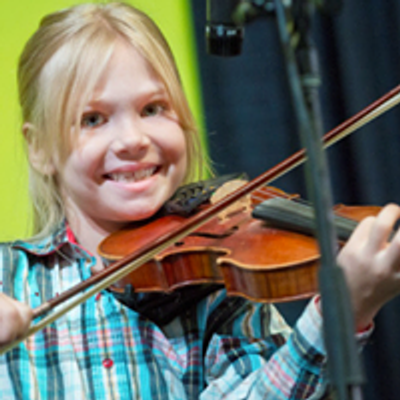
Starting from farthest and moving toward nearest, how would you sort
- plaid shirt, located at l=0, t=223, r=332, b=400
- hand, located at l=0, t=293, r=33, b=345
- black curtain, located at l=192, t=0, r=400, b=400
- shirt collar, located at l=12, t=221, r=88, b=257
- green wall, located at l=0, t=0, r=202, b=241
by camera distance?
green wall, located at l=0, t=0, r=202, b=241 → black curtain, located at l=192, t=0, r=400, b=400 → shirt collar, located at l=12, t=221, r=88, b=257 → plaid shirt, located at l=0, t=223, r=332, b=400 → hand, located at l=0, t=293, r=33, b=345

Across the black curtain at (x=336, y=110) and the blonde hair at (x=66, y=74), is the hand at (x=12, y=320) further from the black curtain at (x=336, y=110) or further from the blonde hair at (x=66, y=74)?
the black curtain at (x=336, y=110)

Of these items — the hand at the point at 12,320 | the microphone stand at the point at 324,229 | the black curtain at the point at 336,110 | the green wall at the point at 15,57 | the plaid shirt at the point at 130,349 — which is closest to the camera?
the microphone stand at the point at 324,229

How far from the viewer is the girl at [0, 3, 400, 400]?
971mm

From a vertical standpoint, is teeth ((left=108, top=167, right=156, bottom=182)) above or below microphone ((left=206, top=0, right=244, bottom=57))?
below

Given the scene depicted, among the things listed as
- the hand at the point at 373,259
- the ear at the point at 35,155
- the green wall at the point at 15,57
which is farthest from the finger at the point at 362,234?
the green wall at the point at 15,57

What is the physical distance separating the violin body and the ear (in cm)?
17

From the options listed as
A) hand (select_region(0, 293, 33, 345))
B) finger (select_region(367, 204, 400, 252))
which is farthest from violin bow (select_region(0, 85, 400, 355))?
finger (select_region(367, 204, 400, 252))

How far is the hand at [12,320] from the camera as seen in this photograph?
2.43 ft

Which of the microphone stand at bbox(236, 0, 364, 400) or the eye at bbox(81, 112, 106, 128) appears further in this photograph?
the eye at bbox(81, 112, 106, 128)

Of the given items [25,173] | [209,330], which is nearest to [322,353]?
[209,330]

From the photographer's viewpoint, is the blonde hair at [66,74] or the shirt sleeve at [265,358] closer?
the shirt sleeve at [265,358]

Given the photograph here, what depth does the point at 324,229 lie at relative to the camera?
49 cm

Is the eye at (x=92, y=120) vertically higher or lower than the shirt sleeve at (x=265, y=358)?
higher

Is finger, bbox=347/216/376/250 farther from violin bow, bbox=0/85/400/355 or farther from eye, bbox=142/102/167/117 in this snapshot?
eye, bbox=142/102/167/117
